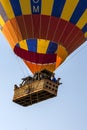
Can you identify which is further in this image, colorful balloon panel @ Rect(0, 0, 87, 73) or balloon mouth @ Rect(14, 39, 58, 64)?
balloon mouth @ Rect(14, 39, 58, 64)

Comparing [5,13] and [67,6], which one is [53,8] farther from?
[5,13]

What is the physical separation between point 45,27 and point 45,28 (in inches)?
2.0

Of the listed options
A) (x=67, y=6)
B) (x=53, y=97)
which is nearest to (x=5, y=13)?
(x=67, y=6)

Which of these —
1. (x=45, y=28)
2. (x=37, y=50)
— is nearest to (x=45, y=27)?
(x=45, y=28)

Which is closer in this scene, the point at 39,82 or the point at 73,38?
the point at 39,82

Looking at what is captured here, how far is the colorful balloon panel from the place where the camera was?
2873 cm

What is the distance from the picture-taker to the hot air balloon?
2872 centimetres

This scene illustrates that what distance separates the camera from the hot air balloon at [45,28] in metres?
28.7

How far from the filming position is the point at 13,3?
29.0 metres

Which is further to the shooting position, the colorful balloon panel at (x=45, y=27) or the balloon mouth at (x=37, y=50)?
the balloon mouth at (x=37, y=50)

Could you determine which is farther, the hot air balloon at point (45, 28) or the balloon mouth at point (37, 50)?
the balloon mouth at point (37, 50)

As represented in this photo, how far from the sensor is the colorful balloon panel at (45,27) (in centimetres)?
2873

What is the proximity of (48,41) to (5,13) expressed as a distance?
2.62 meters

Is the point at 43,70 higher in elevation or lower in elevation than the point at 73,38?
lower
